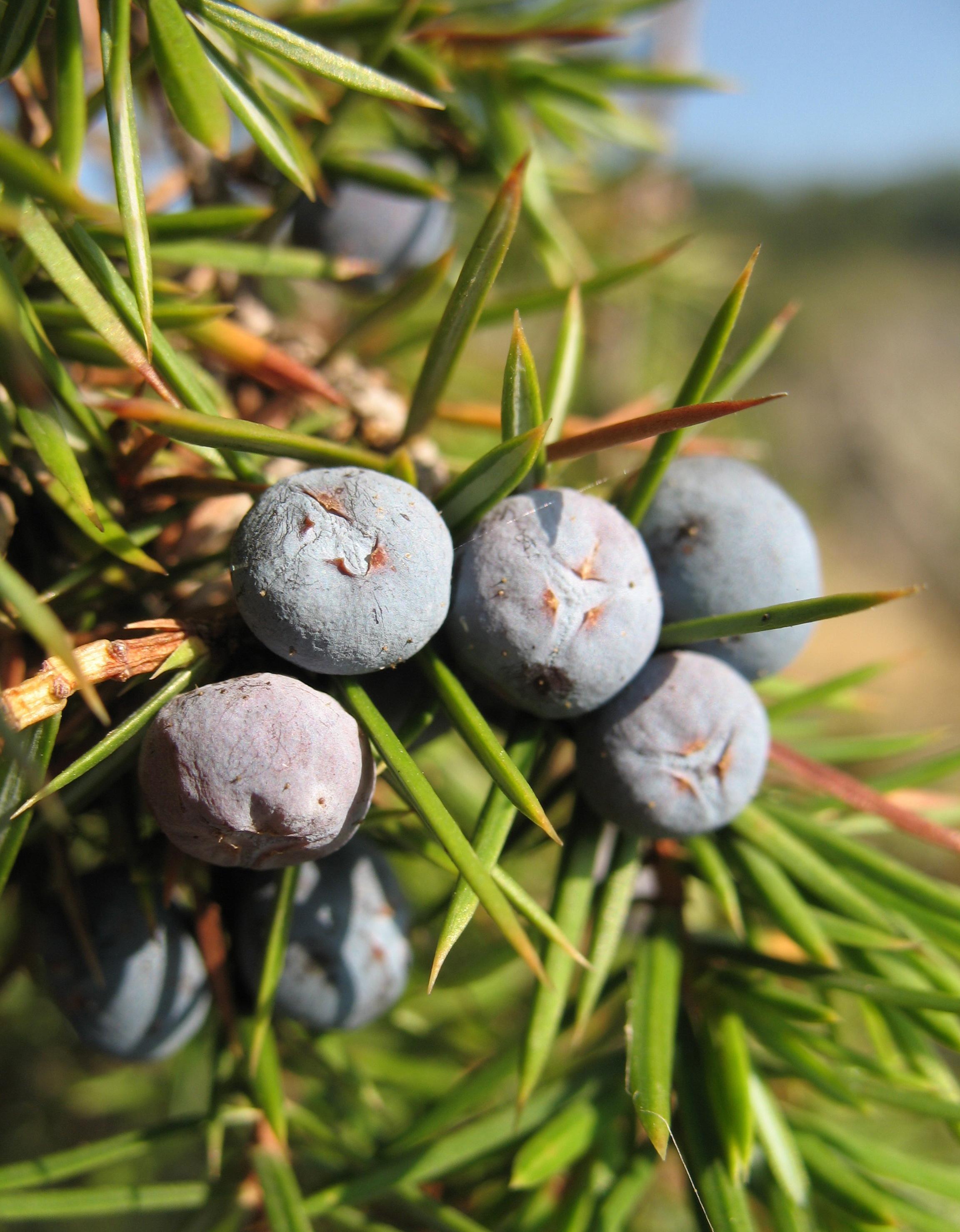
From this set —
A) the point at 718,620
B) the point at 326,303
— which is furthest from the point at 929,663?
the point at 718,620

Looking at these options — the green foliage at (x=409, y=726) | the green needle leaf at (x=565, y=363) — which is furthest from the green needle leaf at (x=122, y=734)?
the green needle leaf at (x=565, y=363)

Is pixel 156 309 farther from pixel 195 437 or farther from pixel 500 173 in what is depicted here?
pixel 500 173

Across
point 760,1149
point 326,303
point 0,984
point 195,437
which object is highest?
point 195,437

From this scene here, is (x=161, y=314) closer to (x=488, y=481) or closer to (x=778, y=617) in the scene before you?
(x=488, y=481)

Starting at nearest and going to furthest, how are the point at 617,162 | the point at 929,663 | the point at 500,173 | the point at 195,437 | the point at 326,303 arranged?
the point at 195,437
the point at 500,173
the point at 326,303
the point at 617,162
the point at 929,663

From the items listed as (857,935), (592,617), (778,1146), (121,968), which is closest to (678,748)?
(592,617)
